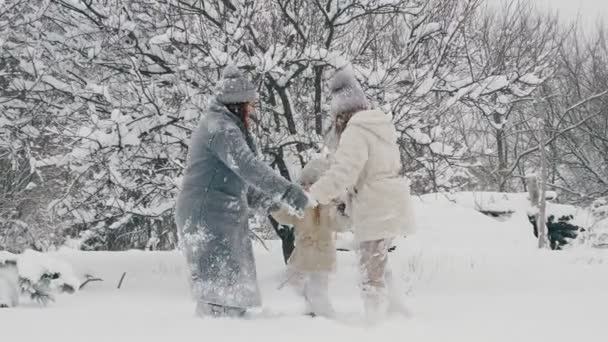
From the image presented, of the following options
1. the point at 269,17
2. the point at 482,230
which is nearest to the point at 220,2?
the point at 269,17

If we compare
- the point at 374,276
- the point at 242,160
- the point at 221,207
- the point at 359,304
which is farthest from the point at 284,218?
the point at 359,304

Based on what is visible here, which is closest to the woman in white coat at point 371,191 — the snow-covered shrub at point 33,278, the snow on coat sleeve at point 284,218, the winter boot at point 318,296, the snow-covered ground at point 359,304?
the snow-covered ground at point 359,304

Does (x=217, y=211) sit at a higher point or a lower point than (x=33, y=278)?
higher

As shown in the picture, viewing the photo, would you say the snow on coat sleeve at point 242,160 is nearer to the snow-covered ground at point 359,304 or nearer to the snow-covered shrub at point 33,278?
the snow-covered ground at point 359,304

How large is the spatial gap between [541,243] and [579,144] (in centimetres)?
895

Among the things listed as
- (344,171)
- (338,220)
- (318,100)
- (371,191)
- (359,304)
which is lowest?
(359,304)

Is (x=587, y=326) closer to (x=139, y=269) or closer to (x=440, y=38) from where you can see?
(x=440, y=38)

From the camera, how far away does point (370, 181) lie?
4.32 metres

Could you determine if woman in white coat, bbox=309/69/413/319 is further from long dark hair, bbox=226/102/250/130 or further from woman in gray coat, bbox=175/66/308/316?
long dark hair, bbox=226/102/250/130

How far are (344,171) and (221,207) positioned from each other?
88 cm

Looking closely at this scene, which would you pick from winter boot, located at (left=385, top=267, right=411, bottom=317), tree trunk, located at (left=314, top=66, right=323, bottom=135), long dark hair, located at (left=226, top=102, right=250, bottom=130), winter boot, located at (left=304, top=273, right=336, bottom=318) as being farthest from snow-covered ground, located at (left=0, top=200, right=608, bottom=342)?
tree trunk, located at (left=314, top=66, right=323, bottom=135)

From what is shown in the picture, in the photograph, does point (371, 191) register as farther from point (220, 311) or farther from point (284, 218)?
point (220, 311)

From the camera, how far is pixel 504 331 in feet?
13.0

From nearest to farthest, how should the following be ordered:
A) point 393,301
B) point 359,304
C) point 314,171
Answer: point 393,301 → point 314,171 → point 359,304
